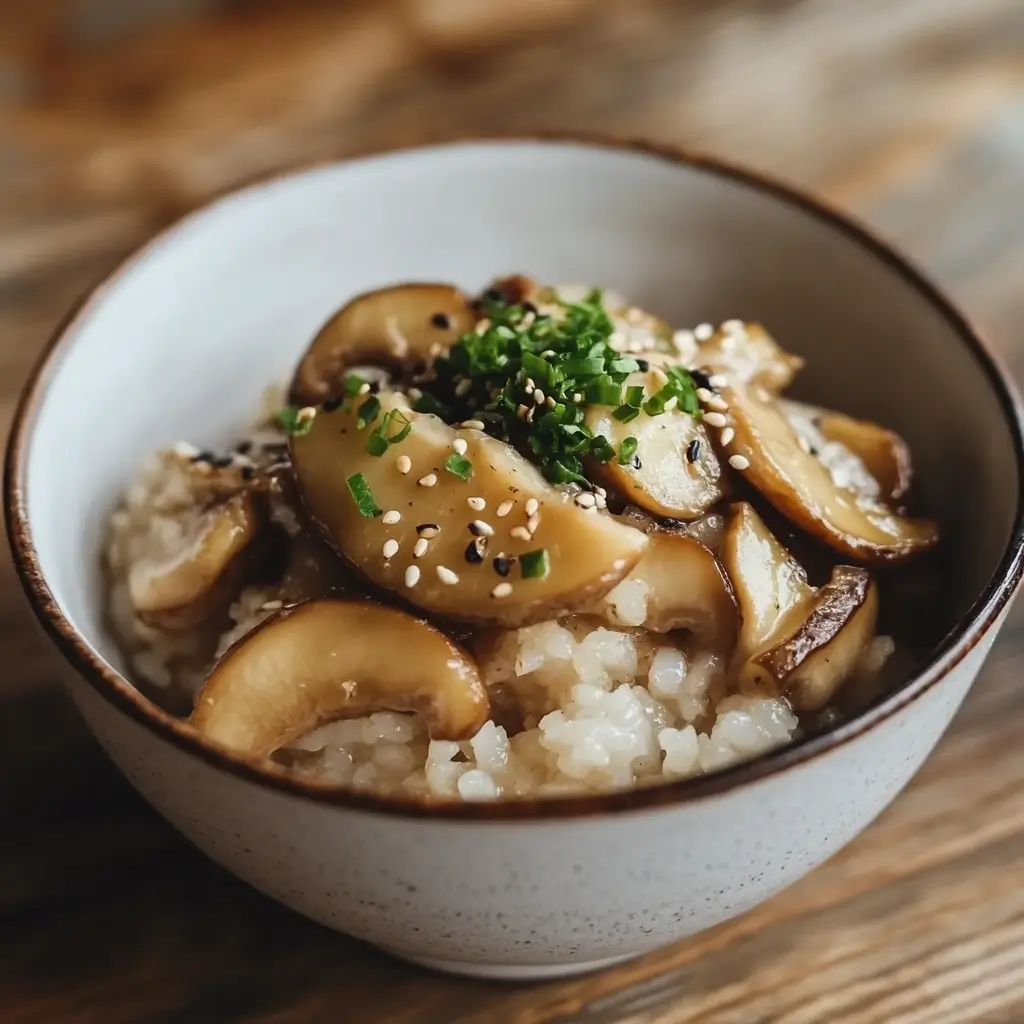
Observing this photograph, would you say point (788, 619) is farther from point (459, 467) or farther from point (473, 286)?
point (473, 286)

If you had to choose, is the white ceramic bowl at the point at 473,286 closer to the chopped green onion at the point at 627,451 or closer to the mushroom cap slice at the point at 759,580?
the mushroom cap slice at the point at 759,580

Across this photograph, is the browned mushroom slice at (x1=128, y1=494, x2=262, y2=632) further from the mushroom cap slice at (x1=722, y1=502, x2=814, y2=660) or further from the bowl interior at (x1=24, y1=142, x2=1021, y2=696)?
the mushroom cap slice at (x1=722, y1=502, x2=814, y2=660)

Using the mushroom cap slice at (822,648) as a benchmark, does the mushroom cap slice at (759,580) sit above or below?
above

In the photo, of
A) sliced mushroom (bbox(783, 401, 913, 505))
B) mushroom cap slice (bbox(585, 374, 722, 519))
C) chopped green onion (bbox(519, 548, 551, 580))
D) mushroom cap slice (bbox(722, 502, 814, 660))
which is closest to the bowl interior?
sliced mushroom (bbox(783, 401, 913, 505))

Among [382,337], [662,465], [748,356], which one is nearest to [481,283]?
[382,337]

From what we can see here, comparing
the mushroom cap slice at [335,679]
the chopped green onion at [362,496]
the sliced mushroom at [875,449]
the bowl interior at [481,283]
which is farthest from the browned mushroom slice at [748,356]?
the mushroom cap slice at [335,679]

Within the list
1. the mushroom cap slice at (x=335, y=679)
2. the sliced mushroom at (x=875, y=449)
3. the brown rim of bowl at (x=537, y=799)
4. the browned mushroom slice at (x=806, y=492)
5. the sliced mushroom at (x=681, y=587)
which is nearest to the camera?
the brown rim of bowl at (x=537, y=799)

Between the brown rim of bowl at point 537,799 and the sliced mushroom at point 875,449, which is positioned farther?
the sliced mushroom at point 875,449
